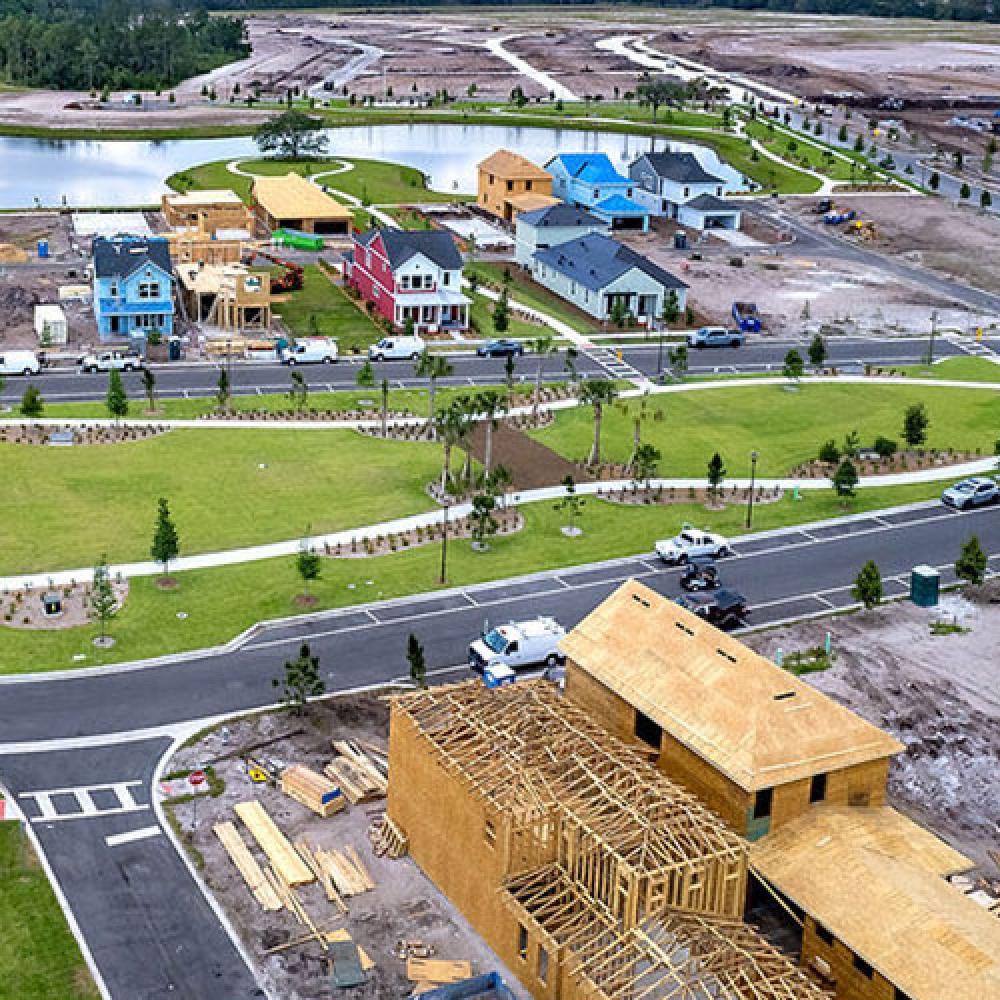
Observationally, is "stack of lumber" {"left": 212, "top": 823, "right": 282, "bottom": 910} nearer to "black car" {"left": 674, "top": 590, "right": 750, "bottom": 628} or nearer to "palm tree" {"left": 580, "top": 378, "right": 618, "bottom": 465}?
"black car" {"left": 674, "top": 590, "right": 750, "bottom": 628}

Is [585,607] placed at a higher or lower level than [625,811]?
lower

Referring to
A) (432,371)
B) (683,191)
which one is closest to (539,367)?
(432,371)

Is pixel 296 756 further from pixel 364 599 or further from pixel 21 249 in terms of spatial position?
pixel 21 249

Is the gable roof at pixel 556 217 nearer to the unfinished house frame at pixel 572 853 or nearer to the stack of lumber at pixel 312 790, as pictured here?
the stack of lumber at pixel 312 790

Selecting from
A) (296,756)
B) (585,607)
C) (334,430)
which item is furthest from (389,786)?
(334,430)

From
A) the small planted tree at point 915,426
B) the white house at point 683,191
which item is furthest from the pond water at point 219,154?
the small planted tree at point 915,426
